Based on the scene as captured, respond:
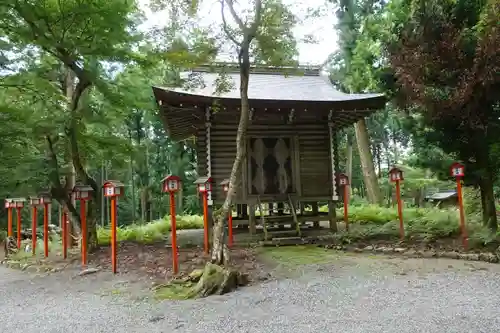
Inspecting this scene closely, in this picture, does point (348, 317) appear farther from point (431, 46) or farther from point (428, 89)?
point (431, 46)

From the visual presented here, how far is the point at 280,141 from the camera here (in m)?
11.6

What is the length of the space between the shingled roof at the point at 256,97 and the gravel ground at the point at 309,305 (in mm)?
4126

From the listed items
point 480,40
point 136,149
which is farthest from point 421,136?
point 136,149

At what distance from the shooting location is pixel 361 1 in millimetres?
15898

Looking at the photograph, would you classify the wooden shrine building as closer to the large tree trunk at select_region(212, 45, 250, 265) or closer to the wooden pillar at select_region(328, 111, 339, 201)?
the wooden pillar at select_region(328, 111, 339, 201)

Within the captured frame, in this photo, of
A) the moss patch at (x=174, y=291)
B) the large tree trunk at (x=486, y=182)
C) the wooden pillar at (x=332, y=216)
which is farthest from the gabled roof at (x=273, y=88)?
the moss patch at (x=174, y=291)

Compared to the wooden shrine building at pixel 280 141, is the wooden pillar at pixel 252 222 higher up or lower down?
lower down

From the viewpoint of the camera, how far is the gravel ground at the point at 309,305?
4.28 m

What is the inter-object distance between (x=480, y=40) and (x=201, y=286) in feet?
21.9

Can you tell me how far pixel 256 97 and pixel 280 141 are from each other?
1969mm

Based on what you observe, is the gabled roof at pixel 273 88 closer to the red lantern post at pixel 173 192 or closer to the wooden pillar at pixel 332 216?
the red lantern post at pixel 173 192

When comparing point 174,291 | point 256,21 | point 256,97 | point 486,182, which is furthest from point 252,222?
point 486,182

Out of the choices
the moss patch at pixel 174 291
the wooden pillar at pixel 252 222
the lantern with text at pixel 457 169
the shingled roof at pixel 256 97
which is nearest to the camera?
the moss patch at pixel 174 291

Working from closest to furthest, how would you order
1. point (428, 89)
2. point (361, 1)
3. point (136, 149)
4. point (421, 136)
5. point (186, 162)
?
point (428, 89)
point (421, 136)
point (136, 149)
point (361, 1)
point (186, 162)
